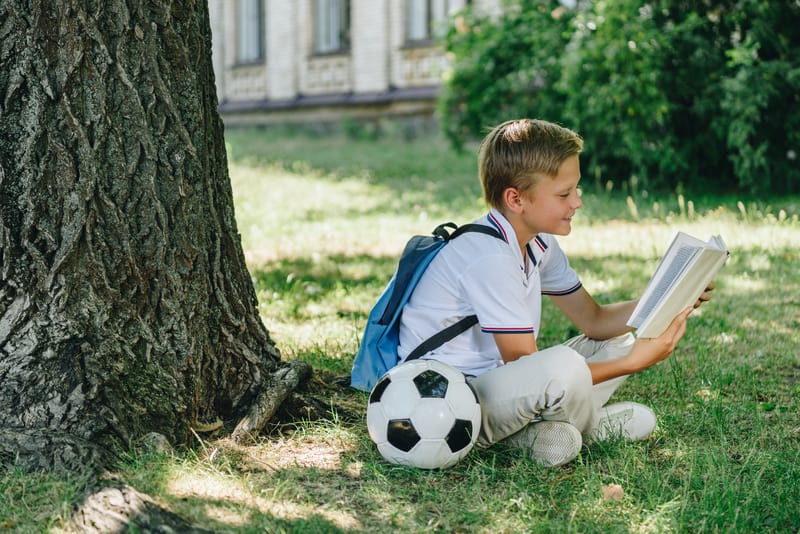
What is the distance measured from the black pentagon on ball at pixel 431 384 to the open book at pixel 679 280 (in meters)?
0.72

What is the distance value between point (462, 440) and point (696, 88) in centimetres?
812

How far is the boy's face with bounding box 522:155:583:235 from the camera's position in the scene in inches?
143

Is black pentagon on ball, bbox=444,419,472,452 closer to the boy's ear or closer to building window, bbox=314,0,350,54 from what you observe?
the boy's ear

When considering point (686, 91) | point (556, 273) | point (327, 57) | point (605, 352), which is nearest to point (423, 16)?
point (327, 57)

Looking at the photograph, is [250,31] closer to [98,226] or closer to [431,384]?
[98,226]

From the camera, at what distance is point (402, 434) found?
3.33m

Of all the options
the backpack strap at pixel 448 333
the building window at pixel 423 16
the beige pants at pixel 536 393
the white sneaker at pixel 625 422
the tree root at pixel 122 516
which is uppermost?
the building window at pixel 423 16

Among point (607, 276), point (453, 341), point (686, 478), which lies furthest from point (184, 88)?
point (607, 276)

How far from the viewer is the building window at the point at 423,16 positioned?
19.3 meters

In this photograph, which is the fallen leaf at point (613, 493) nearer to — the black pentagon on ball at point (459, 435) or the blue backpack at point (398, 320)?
the black pentagon on ball at point (459, 435)

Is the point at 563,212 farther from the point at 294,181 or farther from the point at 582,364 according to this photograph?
the point at 294,181

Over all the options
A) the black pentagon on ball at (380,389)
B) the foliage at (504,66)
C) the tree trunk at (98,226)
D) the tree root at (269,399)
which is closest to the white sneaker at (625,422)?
the black pentagon on ball at (380,389)

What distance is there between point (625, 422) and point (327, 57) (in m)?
19.9

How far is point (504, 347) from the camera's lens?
3.52 meters
